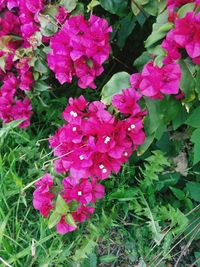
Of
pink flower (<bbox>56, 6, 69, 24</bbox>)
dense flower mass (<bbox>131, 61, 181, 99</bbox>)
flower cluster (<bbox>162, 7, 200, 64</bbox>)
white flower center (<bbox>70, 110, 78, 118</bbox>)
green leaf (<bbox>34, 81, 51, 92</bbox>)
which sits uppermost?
flower cluster (<bbox>162, 7, 200, 64</bbox>)

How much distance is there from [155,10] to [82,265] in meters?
0.90

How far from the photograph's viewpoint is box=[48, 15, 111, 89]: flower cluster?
1.61m

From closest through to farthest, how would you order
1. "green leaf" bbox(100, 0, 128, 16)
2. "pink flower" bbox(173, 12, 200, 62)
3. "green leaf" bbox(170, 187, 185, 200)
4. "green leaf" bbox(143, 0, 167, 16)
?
"pink flower" bbox(173, 12, 200, 62)
"green leaf" bbox(143, 0, 167, 16)
"green leaf" bbox(100, 0, 128, 16)
"green leaf" bbox(170, 187, 185, 200)

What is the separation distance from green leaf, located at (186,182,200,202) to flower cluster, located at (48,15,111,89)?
0.54 m

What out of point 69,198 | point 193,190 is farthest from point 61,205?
point 193,190

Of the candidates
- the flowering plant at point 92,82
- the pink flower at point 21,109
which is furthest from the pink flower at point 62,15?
the pink flower at point 21,109

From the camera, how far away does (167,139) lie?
2.00 meters

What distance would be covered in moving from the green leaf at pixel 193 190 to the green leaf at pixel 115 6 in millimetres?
682

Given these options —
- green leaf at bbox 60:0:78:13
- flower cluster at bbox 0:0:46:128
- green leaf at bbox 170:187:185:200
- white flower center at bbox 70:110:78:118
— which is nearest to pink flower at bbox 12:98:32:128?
flower cluster at bbox 0:0:46:128

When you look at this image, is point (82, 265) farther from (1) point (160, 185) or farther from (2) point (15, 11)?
(2) point (15, 11)

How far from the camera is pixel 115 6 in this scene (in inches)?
69.4

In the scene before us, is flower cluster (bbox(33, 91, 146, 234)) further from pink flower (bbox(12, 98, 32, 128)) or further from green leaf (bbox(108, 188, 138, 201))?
pink flower (bbox(12, 98, 32, 128))

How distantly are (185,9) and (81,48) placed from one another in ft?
1.26

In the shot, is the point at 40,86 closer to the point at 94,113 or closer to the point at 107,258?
the point at 94,113
